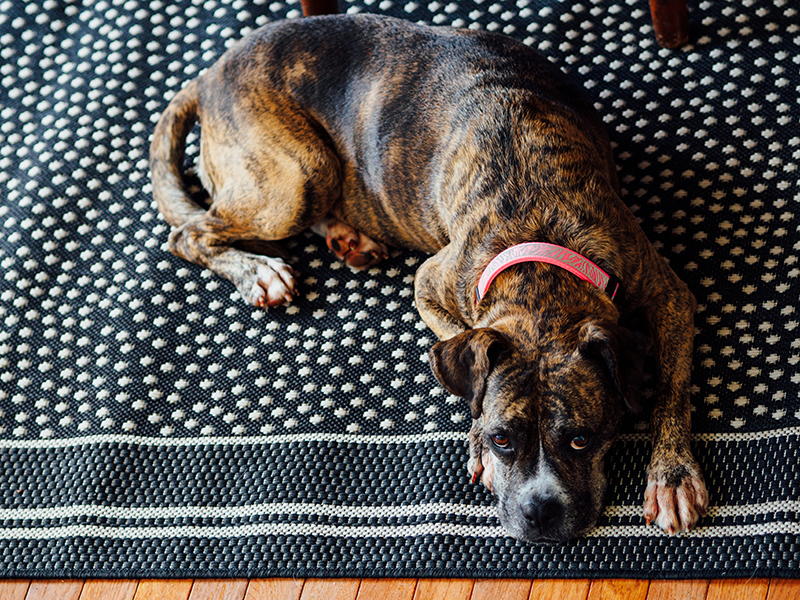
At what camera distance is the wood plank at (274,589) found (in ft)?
7.86

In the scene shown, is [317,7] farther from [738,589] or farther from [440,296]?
[738,589]

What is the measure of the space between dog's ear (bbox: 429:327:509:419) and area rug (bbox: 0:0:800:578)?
1.51 ft

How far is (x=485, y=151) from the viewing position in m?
2.38

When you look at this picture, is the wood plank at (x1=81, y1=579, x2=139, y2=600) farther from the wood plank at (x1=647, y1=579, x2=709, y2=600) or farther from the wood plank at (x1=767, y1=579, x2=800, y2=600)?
the wood plank at (x1=767, y1=579, x2=800, y2=600)

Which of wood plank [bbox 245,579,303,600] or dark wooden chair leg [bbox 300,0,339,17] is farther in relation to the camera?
dark wooden chair leg [bbox 300,0,339,17]

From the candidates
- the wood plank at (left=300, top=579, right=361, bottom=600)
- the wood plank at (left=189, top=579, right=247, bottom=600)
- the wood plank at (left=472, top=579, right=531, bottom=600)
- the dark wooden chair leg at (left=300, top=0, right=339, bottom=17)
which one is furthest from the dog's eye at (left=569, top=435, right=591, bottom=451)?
the dark wooden chair leg at (left=300, top=0, right=339, bottom=17)

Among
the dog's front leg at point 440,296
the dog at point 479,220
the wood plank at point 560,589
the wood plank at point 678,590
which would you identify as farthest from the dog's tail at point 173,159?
the wood plank at point 678,590

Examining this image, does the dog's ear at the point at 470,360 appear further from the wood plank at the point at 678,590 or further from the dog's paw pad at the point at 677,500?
the wood plank at the point at 678,590

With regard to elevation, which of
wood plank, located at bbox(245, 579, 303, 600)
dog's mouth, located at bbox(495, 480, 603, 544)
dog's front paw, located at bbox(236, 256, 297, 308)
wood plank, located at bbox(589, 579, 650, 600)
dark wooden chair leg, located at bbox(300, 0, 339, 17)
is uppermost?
dark wooden chair leg, located at bbox(300, 0, 339, 17)

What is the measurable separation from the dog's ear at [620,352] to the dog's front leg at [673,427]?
1.19 feet

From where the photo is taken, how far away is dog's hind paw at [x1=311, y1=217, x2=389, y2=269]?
116 inches

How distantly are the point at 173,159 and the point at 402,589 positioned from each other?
6.14 ft

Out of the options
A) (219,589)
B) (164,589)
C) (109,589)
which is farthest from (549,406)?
(109,589)

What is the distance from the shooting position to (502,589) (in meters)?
2.29
